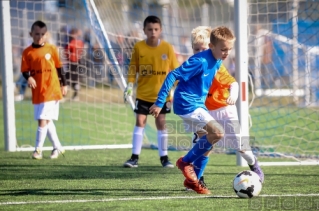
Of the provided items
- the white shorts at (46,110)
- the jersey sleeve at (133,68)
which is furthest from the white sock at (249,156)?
the white shorts at (46,110)

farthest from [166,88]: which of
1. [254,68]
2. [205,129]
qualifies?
[254,68]

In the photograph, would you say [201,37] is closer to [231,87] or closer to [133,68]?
[231,87]

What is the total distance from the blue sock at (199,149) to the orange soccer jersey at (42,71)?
344cm

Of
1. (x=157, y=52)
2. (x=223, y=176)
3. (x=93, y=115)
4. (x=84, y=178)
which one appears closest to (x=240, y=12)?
(x=157, y=52)

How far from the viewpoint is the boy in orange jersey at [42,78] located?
28.1 feet

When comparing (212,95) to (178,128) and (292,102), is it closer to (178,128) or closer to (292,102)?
(178,128)

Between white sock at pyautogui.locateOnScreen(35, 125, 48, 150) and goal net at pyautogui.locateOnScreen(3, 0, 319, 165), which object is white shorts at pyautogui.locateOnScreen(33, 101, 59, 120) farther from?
goal net at pyautogui.locateOnScreen(3, 0, 319, 165)

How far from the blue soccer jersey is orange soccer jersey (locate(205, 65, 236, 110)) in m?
0.48

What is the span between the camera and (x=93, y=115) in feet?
48.2

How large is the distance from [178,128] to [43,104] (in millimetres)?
2421

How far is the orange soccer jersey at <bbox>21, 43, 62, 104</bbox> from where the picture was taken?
28.2ft

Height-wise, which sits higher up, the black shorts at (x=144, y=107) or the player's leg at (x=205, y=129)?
the black shorts at (x=144, y=107)

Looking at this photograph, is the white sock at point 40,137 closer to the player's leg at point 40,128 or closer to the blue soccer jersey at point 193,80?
the player's leg at point 40,128

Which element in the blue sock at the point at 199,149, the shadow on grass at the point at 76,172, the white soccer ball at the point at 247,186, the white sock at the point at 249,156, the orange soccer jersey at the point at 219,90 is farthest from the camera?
the shadow on grass at the point at 76,172
